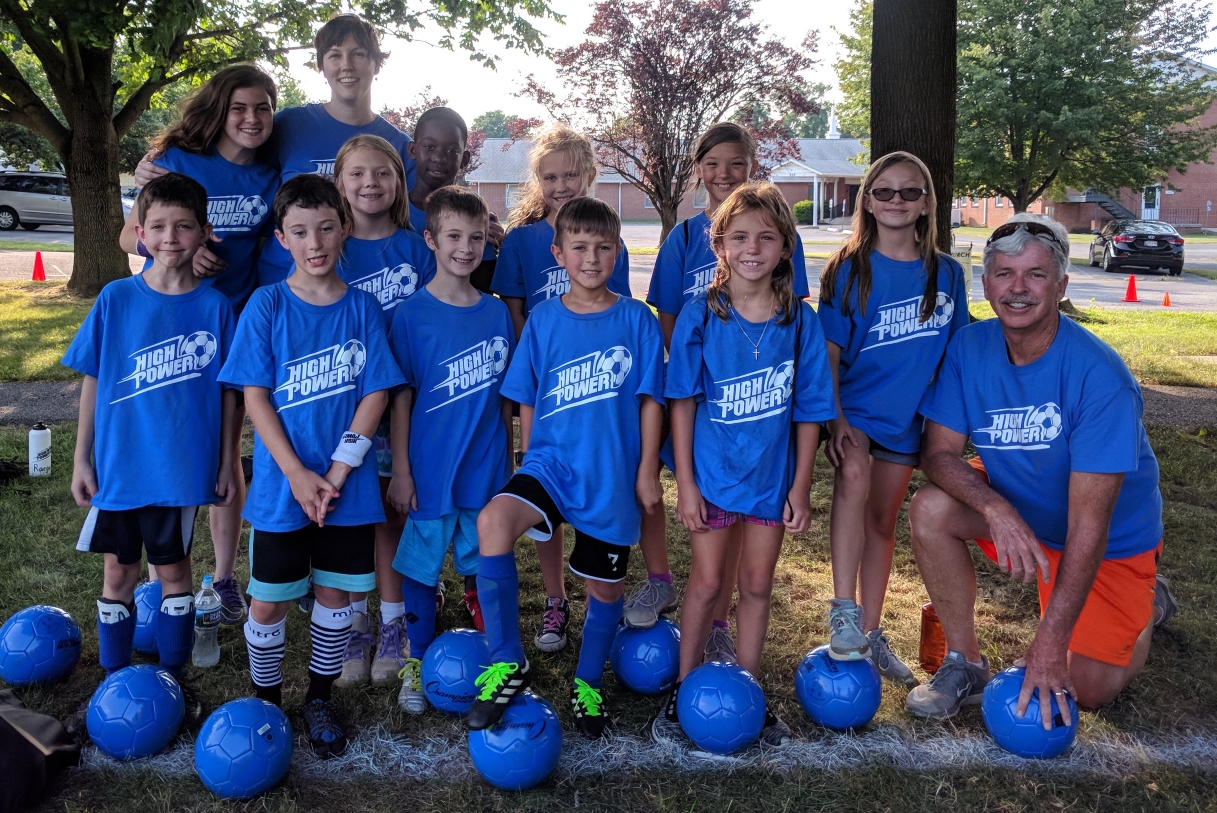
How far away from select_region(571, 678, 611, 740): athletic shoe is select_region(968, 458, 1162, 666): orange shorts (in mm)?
1737

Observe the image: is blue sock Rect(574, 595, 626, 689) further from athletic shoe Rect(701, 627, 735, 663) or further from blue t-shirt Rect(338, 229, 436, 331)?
blue t-shirt Rect(338, 229, 436, 331)

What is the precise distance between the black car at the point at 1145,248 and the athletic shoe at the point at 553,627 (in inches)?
978

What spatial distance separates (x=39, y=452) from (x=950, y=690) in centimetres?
578

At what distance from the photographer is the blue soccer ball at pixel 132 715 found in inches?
121

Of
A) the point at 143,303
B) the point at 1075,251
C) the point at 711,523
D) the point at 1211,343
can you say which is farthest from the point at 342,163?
the point at 1075,251

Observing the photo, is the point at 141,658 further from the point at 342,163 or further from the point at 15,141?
the point at 15,141

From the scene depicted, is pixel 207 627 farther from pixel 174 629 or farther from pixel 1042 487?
pixel 1042 487

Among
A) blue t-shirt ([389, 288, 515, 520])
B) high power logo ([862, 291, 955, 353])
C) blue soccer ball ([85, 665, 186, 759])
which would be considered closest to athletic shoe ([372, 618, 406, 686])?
blue t-shirt ([389, 288, 515, 520])

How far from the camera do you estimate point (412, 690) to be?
11.7 feet

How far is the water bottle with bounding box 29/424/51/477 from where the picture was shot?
19.9 feet

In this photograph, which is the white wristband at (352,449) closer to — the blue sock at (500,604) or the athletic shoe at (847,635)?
the blue sock at (500,604)

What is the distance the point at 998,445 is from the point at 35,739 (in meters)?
3.53

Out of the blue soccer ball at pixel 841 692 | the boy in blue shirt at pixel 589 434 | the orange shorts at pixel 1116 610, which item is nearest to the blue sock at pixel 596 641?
the boy in blue shirt at pixel 589 434

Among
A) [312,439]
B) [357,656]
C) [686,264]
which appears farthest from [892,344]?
[357,656]
